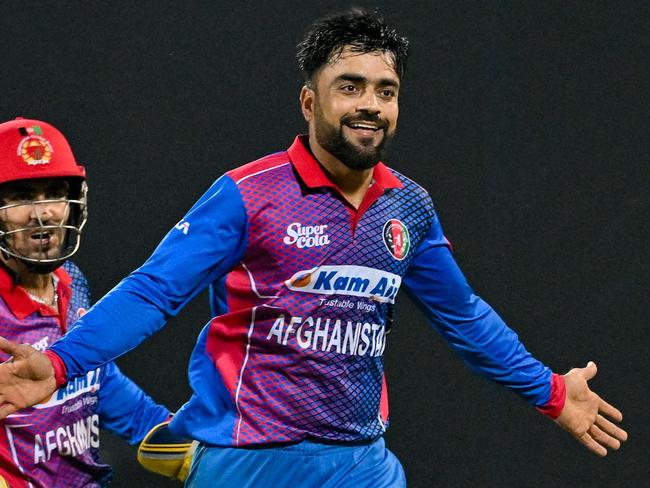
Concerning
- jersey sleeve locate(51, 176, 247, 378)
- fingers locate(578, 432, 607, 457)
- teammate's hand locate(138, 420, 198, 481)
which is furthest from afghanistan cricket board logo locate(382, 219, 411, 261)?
teammate's hand locate(138, 420, 198, 481)

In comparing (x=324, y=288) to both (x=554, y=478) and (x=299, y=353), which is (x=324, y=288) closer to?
(x=299, y=353)

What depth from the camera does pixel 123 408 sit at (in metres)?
2.92

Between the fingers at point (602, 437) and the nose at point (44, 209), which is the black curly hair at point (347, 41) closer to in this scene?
the nose at point (44, 209)

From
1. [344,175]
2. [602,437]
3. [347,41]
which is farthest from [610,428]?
[347,41]

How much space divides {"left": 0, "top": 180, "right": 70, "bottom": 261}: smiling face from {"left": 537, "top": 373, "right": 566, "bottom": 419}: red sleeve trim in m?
1.22

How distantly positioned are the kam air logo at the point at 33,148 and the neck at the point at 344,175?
68 cm

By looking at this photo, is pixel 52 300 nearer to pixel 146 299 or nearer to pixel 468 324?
pixel 146 299

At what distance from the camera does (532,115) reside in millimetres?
3529

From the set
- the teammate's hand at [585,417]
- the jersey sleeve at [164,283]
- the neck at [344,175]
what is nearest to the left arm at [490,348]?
the teammate's hand at [585,417]

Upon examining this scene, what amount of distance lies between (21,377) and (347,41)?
38.8 inches

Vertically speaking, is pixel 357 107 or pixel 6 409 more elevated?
pixel 357 107

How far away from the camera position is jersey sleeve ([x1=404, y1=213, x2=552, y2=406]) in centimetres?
264

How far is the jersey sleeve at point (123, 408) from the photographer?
9.49ft

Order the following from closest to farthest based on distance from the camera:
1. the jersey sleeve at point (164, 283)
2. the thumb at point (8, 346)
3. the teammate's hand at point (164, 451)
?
the thumb at point (8, 346) < the jersey sleeve at point (164, 283) < the teammate's hand at point (164, 451)
